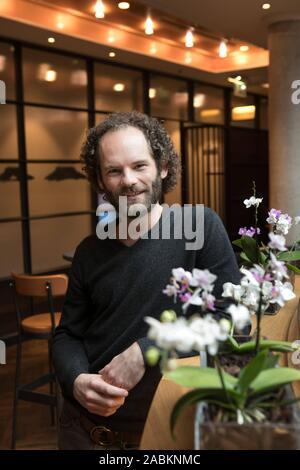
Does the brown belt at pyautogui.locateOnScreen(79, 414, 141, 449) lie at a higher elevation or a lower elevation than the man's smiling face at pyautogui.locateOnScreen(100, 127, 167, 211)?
lower

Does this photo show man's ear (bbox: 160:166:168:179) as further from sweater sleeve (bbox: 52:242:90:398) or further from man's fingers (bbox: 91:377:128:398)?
man's fingers (bbox: 91:377:128:398)

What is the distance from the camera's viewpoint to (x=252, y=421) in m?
0.66

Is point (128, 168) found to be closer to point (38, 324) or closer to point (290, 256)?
point (290, 256)

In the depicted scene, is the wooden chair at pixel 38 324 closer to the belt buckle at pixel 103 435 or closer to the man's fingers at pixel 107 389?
the belt buckle at pixel 103 435

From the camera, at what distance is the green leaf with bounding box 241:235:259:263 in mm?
1723

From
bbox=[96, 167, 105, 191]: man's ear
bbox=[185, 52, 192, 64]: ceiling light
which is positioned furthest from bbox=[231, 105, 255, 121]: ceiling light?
bbox=[96, 167, 105, 191]: man's ear

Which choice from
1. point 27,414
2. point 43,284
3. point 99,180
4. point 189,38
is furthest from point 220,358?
point 189,38

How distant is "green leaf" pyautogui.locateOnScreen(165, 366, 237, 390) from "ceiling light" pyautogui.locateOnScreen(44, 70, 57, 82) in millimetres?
5630

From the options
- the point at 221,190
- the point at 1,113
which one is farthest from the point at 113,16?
the point at 221,190

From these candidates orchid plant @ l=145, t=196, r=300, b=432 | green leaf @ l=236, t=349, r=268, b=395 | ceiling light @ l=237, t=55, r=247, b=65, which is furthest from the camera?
ceiling light @ l=237, t=55, r=247, b=65

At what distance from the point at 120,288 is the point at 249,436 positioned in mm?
757

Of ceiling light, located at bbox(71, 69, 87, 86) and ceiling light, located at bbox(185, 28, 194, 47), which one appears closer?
ceiling light, located at bbox(71, 69, 87, 86)

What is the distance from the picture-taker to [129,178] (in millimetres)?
1278

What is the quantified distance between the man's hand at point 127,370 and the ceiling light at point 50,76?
521 cm
